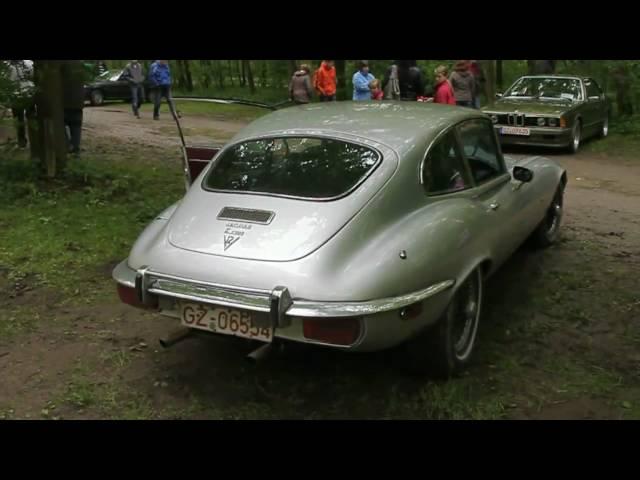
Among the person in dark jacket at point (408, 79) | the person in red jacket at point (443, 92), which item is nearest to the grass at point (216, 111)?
the person in dark jacket at point (408, 79)

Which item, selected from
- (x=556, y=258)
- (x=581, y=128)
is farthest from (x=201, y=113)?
(x=556, y=258)

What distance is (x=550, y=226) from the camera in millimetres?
6066

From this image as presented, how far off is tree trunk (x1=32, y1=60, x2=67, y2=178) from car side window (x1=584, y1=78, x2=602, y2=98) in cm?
943

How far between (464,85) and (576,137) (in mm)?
2205

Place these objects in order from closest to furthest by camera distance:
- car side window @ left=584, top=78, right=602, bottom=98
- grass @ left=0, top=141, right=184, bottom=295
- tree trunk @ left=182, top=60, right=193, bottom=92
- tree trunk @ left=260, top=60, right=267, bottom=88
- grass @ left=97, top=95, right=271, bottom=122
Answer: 1. grass @ left=0, top=141, right=184, bottom=295
2. car side window @ left=584, top=78, right=602, bottom=98
3. grass @ left=97, top=95, right=271, bottom=122
4. tree trunk @ left=260, top=60, right=267, bottom=88
5. tree trunk @ left=182, top=60, right=193, bottom=92

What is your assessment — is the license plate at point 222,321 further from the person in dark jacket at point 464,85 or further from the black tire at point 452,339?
the person in dark jacket at point 464,85

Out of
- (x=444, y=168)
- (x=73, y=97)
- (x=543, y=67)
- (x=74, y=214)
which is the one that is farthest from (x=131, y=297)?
(x=543, y=67)

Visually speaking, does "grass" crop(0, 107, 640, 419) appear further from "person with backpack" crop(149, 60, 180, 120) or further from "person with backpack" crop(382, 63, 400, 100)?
"person with backpack" crop(149, 60, 180, 120)

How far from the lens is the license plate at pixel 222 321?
3.22 metres

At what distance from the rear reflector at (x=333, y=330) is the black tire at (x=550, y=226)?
10.4 ft

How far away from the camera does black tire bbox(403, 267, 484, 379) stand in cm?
362

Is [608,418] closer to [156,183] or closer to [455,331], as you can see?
[455,331]

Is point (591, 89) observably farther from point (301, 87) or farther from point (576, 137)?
point (301, 87)

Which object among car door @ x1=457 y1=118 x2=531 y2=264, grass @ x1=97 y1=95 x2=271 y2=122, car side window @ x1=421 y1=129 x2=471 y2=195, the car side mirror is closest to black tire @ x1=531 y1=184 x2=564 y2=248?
car door @ x1=457 y1=118 x2=531 y2=264
